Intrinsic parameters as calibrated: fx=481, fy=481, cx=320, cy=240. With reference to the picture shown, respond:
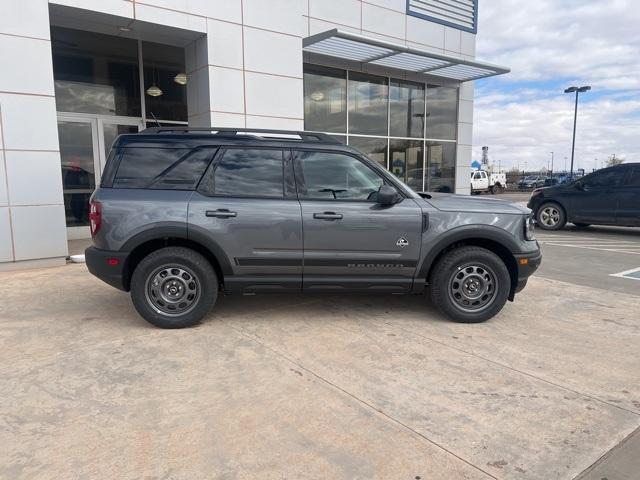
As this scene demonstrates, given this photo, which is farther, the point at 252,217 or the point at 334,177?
the point at 334,177

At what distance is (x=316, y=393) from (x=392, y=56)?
10.6 m

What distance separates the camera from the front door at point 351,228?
4.74 metres

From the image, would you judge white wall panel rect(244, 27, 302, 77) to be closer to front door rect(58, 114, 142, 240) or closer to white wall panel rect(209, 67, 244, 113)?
white wall panel rect(209, 67, 244, 113)

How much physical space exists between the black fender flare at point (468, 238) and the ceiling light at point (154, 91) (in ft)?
28.5

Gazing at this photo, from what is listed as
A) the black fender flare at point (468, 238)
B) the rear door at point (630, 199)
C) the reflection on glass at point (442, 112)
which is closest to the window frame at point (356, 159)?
the black fender flare at point (468, 238)

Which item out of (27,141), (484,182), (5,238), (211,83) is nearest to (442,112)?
(211,83)

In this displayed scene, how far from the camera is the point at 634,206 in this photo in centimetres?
1160

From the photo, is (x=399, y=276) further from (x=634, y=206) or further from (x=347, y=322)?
(x=634, y=206)

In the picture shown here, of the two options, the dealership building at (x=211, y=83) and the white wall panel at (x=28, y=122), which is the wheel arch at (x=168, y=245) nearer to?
the dealership building at (x=211, y=83)

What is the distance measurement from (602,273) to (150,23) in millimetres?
8600

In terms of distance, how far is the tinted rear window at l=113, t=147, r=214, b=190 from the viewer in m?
4.71

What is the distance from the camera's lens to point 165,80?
11297mm

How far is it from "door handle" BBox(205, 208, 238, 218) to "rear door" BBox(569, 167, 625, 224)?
10890 millimetres

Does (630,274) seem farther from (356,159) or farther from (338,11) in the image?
(338,11)
